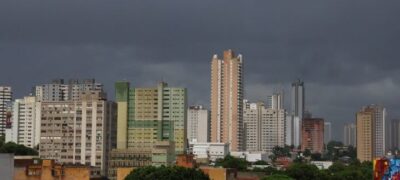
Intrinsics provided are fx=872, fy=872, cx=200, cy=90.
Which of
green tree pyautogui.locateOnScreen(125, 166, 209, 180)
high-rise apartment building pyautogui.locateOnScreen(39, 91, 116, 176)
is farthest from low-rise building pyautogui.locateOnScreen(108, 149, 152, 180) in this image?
green tree pyautogui.locateOnScreen(125, 166, 209, 180)

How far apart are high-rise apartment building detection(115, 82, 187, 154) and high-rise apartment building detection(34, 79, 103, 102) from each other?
3719 centimetres

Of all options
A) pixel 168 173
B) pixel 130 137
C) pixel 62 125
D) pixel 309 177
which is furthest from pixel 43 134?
pixel 168 173

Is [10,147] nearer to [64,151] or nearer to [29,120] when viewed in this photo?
[64,151]

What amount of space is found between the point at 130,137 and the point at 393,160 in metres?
80.5

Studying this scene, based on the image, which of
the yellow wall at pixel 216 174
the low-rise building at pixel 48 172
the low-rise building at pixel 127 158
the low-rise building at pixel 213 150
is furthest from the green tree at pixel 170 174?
the low-rise building at pixel 213 150

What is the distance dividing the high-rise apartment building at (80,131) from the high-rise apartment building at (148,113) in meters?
7.51

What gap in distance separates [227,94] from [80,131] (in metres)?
73.7

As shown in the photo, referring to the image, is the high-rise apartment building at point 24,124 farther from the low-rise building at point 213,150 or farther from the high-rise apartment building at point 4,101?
the low-rise building at point 213,150

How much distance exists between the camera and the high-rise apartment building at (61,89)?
163525 millimetres

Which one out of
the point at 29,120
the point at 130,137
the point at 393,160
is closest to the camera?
the point at 393,160

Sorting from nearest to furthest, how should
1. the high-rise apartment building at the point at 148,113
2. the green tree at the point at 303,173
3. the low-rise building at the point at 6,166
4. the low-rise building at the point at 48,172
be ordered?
the low-rise building at the point at 6,166 → the low-rise building at the point at 48,172 → the green tree at the point at 303,173 → the high-rise apartment building at the point at 148,113

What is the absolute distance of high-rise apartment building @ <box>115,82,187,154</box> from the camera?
121188 mm

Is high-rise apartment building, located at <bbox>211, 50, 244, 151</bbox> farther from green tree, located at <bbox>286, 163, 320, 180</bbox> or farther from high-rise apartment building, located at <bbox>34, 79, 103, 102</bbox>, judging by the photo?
green tree, located at <bbox>286, 163, 320, 180</bbox>

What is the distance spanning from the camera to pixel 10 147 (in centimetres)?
9562
